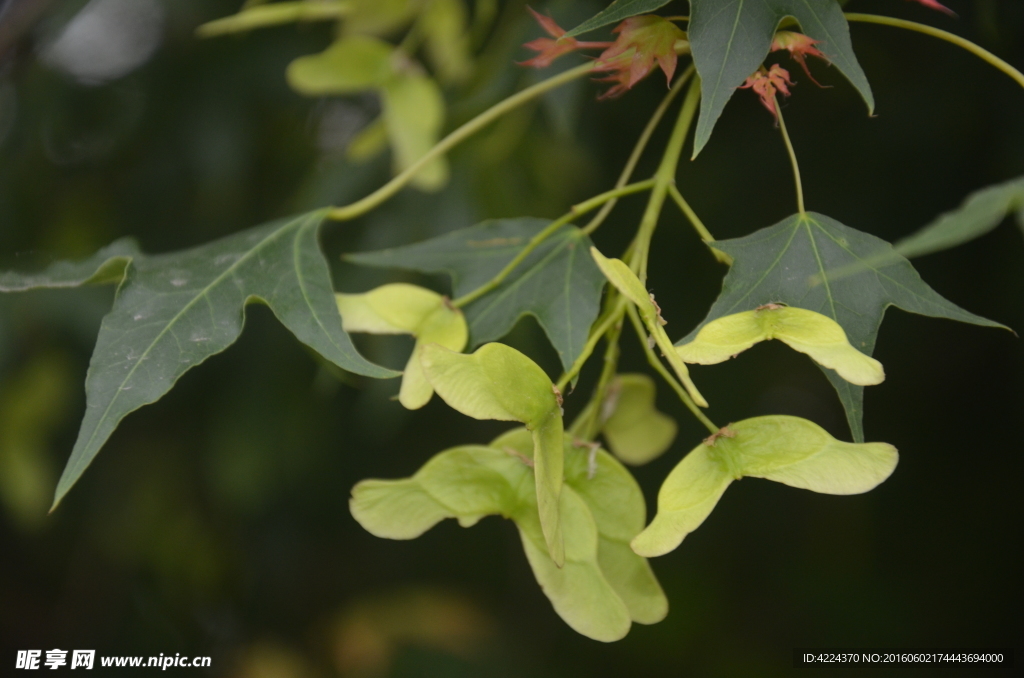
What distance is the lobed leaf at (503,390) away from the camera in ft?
1.28

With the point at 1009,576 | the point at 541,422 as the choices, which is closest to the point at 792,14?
the point at 541,422

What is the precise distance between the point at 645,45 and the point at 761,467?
278mm

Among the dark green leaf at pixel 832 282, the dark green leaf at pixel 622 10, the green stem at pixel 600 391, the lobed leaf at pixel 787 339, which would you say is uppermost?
the dark green leaf at pixel 622 10

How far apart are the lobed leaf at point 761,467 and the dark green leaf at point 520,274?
0.37 ft

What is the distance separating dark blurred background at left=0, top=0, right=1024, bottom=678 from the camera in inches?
47.3

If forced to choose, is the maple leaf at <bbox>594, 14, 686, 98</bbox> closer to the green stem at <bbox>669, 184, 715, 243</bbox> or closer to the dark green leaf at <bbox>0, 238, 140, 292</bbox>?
the green stem at <bbox>669, 184, 715, 243</bbox>

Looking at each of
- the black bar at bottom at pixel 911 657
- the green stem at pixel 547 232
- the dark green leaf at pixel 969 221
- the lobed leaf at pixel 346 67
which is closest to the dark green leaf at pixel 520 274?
the green stem at pixel 547 232

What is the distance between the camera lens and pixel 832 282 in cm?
45

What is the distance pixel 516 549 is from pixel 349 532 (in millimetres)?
447

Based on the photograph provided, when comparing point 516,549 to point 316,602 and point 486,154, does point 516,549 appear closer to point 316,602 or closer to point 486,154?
point 316,602

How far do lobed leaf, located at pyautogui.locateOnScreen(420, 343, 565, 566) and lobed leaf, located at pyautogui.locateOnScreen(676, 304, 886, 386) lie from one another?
84 millimetres

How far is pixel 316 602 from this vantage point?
207 centimetres

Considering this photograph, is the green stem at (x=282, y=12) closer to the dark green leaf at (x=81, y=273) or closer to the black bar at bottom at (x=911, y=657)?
the dark green leaf at (x=81, y=273)

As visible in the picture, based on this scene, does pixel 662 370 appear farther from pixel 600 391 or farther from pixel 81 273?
pixel 81 273
